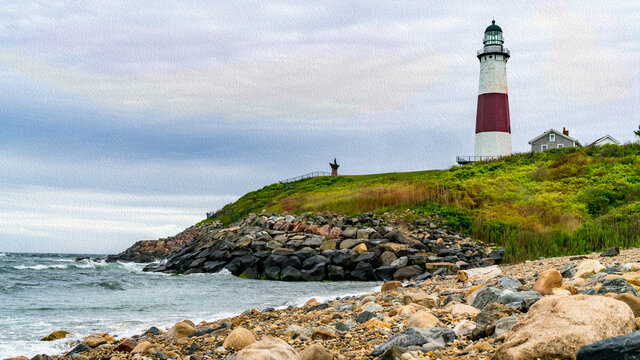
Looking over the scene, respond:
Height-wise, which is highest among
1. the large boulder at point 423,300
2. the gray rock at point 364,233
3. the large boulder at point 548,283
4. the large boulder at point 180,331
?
the gray rock at point 364,233

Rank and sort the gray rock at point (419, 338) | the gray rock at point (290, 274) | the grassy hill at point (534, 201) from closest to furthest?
the gray rock at point (419, 338) → the grassy hill at point (534, 201) → the gray rock at point (290, 274)

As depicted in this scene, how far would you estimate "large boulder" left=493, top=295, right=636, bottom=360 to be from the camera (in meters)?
3.49

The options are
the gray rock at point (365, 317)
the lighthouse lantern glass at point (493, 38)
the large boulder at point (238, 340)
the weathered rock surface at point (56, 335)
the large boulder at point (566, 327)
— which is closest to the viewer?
the large boulder at point (566, 327)

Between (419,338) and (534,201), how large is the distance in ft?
79.2

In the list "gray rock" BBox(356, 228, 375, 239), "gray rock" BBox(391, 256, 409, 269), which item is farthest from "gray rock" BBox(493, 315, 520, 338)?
"gray rock" BBox(356, 228, 375, 239)

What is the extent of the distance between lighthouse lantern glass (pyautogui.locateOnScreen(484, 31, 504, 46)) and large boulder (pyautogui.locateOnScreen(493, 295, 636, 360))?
43413 mm

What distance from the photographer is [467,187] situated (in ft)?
97.5

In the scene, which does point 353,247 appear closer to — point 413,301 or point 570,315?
point 413,301

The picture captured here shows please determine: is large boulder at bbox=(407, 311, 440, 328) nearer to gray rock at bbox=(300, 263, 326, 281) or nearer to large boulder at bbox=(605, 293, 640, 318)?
large boulder at bbox=(605, 293, 640, 318)

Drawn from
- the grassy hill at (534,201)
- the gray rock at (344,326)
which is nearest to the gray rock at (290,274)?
the grassy hill at (534,201)

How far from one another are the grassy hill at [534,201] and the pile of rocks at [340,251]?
162cm

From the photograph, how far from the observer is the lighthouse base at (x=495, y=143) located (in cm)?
4181

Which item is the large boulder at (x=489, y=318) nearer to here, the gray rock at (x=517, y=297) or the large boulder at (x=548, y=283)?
the gray rock at (x=517, y=297)

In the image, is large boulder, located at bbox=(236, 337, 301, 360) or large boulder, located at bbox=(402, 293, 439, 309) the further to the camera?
large boulder, located at bbox=(402, 293, 439, 309)
